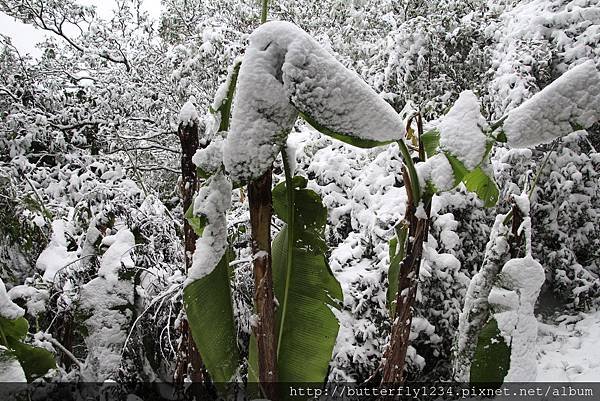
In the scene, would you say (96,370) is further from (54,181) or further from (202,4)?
(202,4)

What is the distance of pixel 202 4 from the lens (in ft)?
16.3

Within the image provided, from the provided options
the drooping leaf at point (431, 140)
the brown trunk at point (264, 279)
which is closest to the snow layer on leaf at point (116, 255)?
the brown trunk at point (264, 279)

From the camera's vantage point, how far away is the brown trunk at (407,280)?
0.91 m

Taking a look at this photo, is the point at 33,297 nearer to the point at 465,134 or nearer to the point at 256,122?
the point at 256,122

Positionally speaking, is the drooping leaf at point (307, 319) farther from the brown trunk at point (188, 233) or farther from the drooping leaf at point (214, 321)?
the brown trunk at point (188, 233)

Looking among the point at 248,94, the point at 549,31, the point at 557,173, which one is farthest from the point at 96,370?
the point at 549,31

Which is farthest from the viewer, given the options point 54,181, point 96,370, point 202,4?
point 202,4

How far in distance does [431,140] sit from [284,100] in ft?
1.33

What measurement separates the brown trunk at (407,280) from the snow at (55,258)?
117cm

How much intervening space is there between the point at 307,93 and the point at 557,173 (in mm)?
2455

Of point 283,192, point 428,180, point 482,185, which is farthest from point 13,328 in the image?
point 482,185

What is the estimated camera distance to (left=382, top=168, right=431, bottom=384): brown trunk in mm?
913

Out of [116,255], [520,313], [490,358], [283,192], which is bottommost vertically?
[490,358]

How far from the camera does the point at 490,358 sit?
39.6 inches
